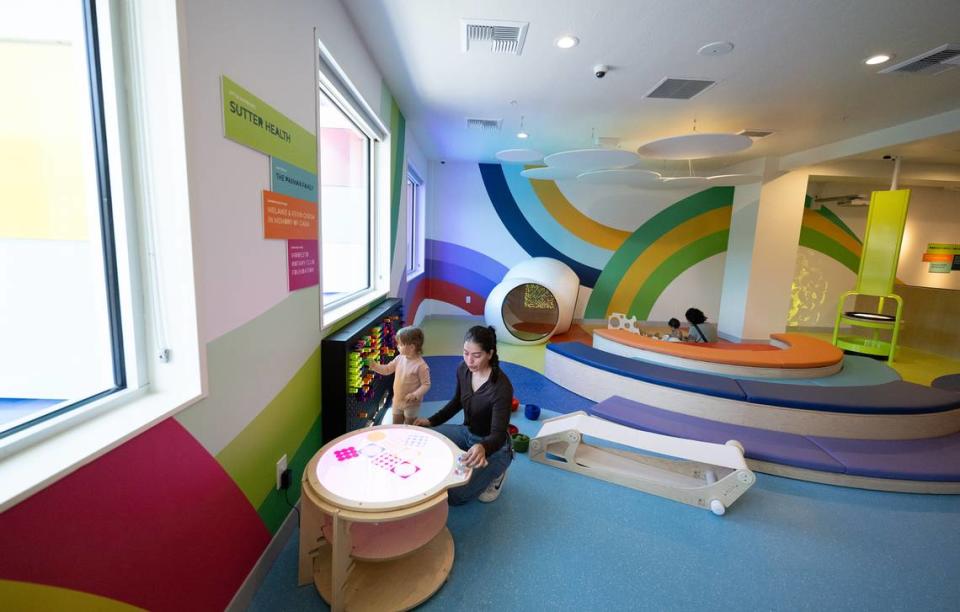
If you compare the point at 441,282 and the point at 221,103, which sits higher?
the point at 221,103

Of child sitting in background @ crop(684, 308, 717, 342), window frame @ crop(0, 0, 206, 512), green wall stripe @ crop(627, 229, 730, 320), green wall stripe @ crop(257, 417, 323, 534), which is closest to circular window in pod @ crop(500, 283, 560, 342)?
green wall stripe @ crop(627, 229, 730, 320)

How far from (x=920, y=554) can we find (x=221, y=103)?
4.10 metres

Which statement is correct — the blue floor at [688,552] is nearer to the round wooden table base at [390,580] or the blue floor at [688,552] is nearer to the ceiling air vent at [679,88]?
the round wooden table base at [390,580]

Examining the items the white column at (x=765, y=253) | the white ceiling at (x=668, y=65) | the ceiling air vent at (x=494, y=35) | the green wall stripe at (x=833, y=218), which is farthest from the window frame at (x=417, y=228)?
the green wall stripe at (x=833, y=218)

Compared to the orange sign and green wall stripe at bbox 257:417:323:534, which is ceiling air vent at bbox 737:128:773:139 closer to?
the orange sign

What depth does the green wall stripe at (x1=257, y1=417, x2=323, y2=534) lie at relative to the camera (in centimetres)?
190

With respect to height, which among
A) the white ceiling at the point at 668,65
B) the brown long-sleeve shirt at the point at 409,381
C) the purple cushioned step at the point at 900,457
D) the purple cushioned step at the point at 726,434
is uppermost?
the white ceiling at the point at 668,65

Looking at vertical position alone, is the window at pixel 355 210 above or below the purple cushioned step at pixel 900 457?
above

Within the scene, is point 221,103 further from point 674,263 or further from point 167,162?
point 674,263

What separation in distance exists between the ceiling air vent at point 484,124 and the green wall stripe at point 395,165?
0.95m

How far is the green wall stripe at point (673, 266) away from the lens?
8.06 m

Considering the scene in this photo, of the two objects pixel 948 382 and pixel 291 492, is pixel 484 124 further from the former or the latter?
pixel 948 382

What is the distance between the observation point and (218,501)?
152 cm

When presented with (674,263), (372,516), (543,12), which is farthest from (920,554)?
(674,263)
